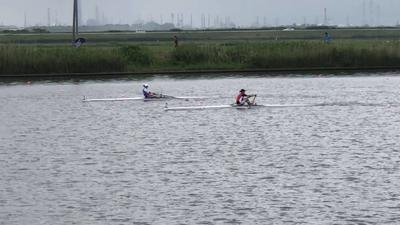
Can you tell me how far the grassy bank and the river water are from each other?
2103cm

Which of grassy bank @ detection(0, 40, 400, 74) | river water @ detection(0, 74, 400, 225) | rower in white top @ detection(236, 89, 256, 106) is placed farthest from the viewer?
grassy bank @ detection(0, 40, 400, 74)

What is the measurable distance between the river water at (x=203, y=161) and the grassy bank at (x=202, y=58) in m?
21.0

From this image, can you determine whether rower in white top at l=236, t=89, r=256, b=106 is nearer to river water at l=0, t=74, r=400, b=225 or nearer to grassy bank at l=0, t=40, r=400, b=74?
river water at l=0, t=74, r=400, b=225

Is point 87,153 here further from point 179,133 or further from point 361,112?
point 361,112

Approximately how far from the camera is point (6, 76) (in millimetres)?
94375

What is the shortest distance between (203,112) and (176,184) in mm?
27770

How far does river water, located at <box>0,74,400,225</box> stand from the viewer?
3291 centimetres

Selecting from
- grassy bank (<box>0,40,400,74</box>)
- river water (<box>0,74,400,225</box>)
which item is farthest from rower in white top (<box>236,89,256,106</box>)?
grassy bank (<box>0,40,400,74</box>)

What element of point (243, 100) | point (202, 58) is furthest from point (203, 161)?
point (202, 58)

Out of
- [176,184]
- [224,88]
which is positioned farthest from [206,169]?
[224,88]

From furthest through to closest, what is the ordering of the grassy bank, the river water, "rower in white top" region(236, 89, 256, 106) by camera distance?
the grassy bank < "rower in white top" region(236, 89, 256, 106) < the river water

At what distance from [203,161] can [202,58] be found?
56.7m

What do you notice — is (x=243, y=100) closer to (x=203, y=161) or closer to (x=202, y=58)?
(x=203, y=161)

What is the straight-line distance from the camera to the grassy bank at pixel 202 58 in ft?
311
